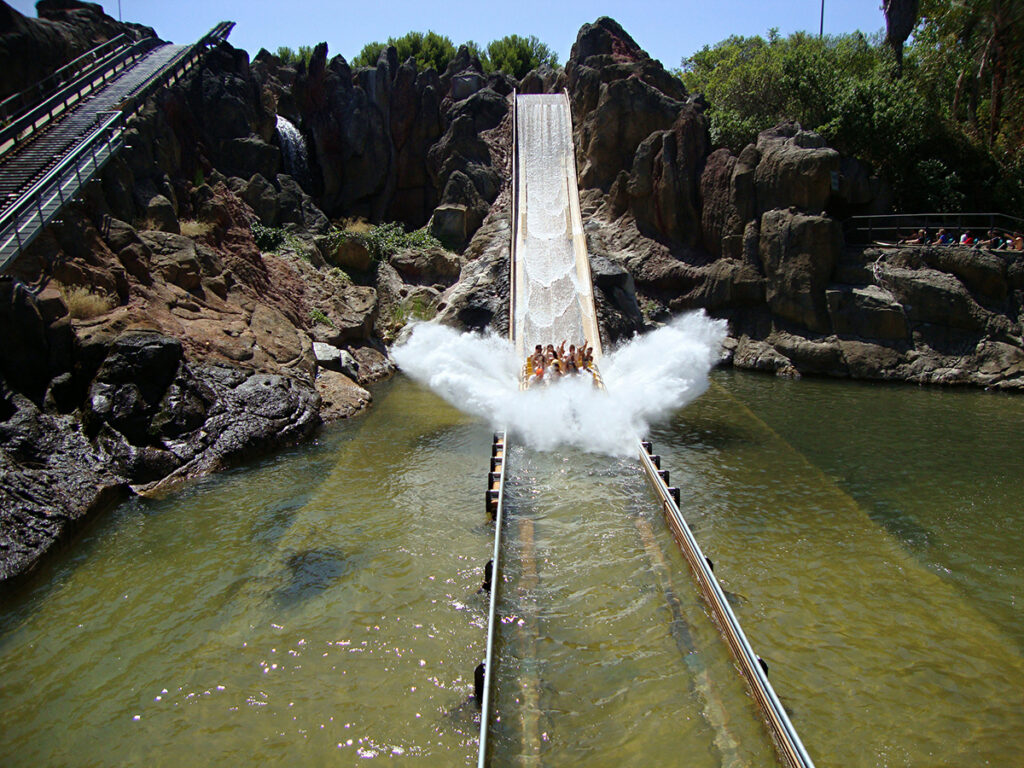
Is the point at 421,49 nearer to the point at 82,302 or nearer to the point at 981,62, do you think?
the point at 981,62

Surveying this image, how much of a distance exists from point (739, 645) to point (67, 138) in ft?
60.0

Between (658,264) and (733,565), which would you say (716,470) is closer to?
(733,565)

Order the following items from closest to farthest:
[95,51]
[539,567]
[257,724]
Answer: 1. [257,724]
2. [539,567]
3. [95,51]

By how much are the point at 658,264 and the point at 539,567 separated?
18.1m

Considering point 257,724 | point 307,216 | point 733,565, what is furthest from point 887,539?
point 307,216

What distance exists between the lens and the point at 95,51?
2072 centimetres

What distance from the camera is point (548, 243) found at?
21000 millimetres

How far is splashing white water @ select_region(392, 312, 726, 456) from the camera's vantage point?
38.2 ft

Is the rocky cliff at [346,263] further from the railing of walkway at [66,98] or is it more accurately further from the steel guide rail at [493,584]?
the steel guide rail at [493,584]

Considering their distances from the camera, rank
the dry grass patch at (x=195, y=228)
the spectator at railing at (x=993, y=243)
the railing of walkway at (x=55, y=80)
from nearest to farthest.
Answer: the dry grass patch at (x=195, y=228)
the railing of walkway at (x=55, y=80)
the spectator at railing at (x=993, y=243)

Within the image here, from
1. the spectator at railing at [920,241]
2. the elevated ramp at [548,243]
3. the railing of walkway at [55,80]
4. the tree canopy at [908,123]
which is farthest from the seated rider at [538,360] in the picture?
the tree canopy at [908,123]

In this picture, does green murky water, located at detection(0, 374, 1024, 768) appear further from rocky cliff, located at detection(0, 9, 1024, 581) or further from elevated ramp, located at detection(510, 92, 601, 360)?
elevated ramp, located at detection(510, 92, 601, 360)

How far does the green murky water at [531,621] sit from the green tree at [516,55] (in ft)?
147

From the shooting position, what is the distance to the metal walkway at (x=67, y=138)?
1160 cm
